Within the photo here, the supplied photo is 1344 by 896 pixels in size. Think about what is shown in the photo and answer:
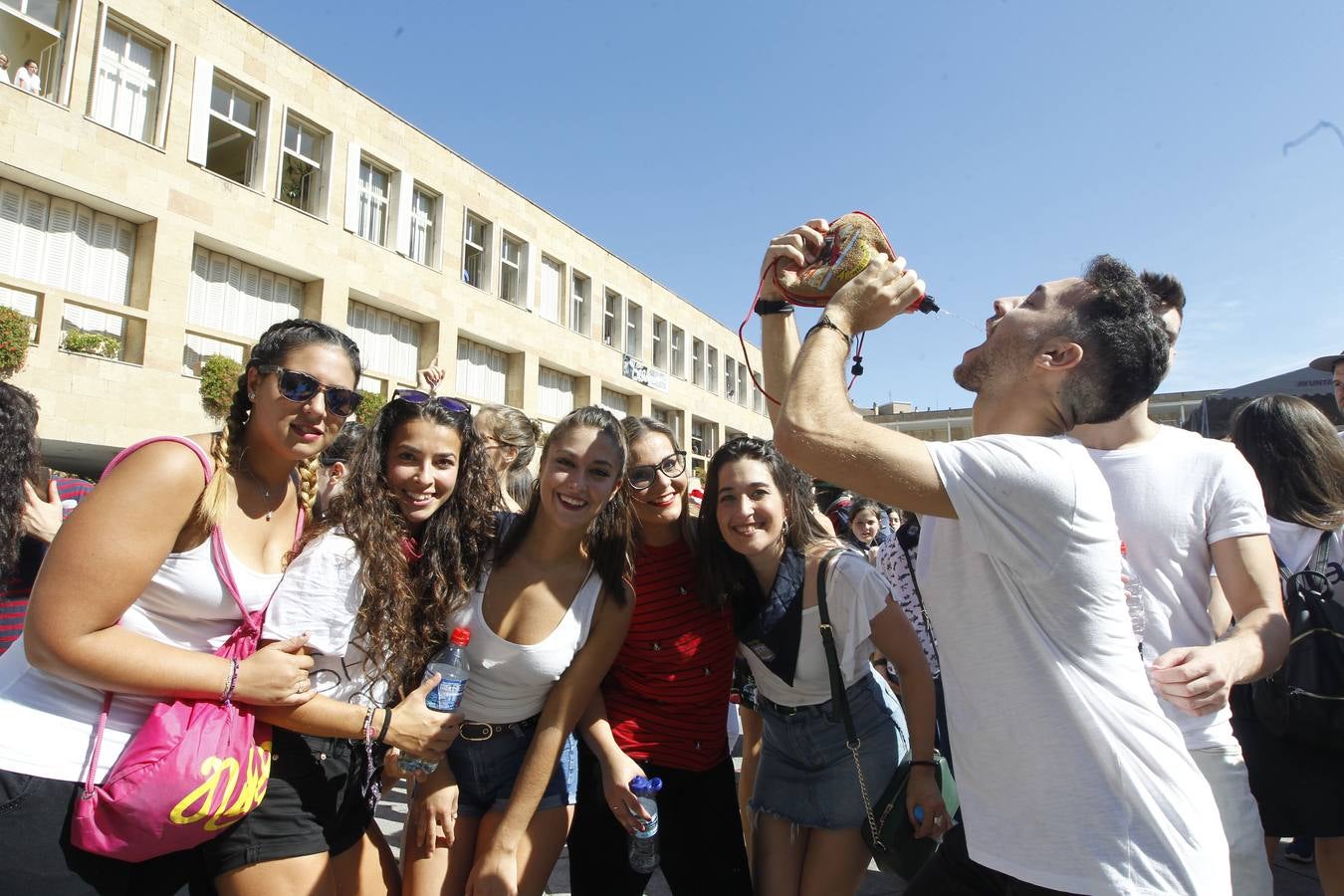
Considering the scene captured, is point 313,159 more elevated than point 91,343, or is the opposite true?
point 313,159

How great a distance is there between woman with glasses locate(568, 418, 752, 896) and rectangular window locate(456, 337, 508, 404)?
61.0 ft

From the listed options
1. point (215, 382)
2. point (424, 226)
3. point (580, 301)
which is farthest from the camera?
point (580, 301)

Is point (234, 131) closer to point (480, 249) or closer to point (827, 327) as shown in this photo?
point (480, 249)

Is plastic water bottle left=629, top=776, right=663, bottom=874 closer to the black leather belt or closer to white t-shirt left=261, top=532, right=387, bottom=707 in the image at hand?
the black leather belt

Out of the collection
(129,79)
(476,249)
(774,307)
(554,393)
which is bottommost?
(774,307)

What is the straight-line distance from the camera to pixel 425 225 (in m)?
20.3

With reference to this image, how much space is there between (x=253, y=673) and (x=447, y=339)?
1909 centimetres

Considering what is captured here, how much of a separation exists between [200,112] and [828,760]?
1748cm

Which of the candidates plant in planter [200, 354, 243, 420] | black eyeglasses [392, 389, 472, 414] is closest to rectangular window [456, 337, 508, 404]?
plant in planter [200, 354, 243, 420]

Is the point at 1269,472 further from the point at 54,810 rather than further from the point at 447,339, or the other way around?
the point at 447,339

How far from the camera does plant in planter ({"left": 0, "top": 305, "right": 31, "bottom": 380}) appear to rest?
10.4 meters

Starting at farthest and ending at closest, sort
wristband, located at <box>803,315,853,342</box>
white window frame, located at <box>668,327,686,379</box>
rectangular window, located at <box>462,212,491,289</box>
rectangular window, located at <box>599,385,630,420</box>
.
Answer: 1. white window frame, located at <box>668,327,686,379</box>
2. rectangular window, located at <box>599,385,630,420</box>
3. rectangular window, located at <box>462,212,491,289</box>
4. wristband, located at <box>803,315,853,342</box>

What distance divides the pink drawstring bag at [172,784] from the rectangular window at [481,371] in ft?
63.5

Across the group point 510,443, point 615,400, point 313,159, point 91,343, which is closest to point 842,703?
point 510,443
